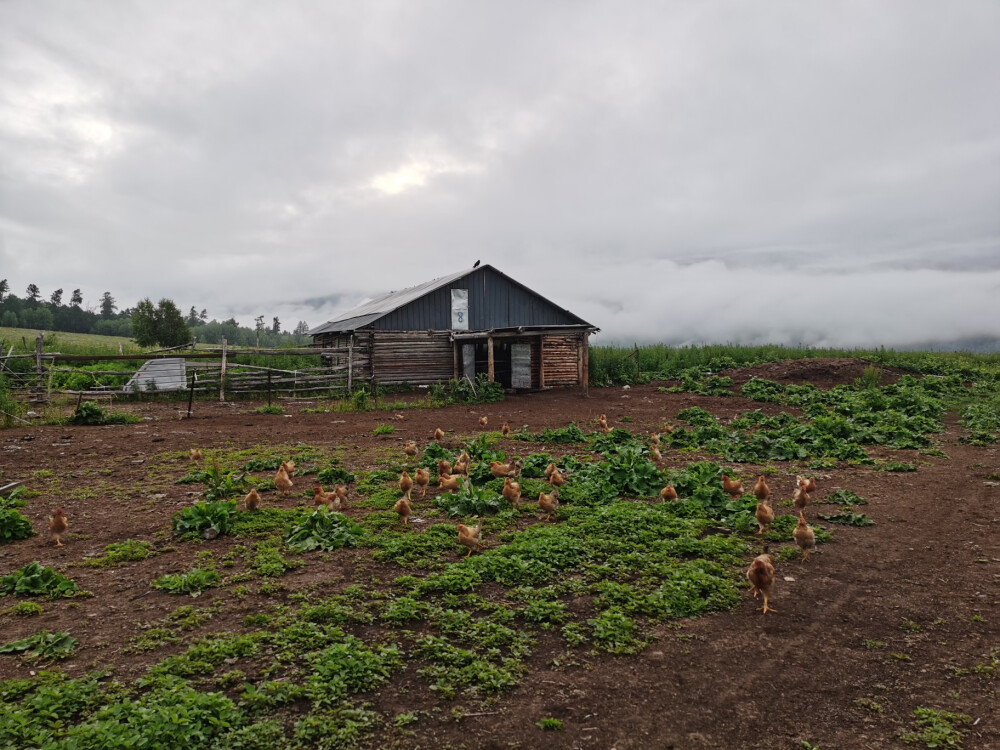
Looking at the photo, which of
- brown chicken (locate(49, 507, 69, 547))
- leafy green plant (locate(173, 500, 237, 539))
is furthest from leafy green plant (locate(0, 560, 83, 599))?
leafy green plant (locate(173, 500, 237, 539))

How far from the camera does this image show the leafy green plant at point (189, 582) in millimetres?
4984

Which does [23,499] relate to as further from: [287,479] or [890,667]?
[890,667]

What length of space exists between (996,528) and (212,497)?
10.5 meters

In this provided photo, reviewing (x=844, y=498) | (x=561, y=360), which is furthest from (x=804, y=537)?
(x=561, y=360)

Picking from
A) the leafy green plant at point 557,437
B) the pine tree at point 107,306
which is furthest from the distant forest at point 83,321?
the leafy green plant at point 557,437

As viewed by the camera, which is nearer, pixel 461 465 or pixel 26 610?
pixel 26 610

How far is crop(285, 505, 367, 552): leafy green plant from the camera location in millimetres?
6039

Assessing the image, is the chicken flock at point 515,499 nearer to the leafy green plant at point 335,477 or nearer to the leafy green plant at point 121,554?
the leafy green plant at point 335,477

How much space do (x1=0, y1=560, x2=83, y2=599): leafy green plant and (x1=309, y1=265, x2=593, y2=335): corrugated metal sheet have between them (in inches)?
813

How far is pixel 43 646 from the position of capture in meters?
4.01

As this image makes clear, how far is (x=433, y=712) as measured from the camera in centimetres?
345

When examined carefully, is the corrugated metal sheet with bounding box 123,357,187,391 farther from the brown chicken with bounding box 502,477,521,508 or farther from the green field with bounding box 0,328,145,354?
the brown chicken with bounding box 502,477,521,508

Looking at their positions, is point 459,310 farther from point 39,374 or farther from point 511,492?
point 511,492

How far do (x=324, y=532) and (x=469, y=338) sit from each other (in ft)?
A: 65.6
